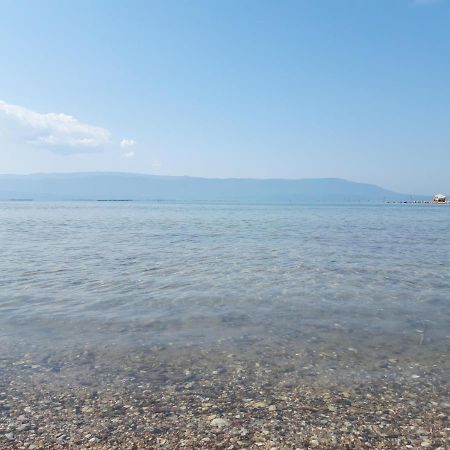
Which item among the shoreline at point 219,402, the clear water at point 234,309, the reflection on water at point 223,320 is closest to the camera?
the shoreline at point 219,402

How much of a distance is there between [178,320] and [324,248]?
20.2 m

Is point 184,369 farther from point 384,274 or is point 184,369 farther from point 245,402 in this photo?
point 384,274

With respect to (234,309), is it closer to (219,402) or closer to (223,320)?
(223,320)

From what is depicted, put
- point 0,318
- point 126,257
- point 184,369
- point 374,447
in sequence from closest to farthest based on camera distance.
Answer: point 374,447, point 184,369, point 0,318, point 126,257

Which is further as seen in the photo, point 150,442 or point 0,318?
point 0,318

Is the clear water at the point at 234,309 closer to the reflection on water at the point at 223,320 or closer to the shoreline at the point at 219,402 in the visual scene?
the reflection on water at the point at 223,320

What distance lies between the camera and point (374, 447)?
5652 mm

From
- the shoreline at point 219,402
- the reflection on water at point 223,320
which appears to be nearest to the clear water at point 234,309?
the reflection on water at point 223,320

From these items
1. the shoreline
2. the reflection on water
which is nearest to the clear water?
the reflection on water

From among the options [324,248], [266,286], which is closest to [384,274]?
[266,286]

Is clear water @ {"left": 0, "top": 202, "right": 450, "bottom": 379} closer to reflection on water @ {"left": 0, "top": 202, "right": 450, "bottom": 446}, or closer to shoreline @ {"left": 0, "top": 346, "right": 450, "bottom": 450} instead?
reflection on water @ {"left": 0, "top": 202, "right": 450, "bottom": 446}

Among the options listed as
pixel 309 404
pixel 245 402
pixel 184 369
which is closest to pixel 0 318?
pixel 184 369

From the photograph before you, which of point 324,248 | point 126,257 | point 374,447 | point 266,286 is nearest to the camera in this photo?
point 374,447

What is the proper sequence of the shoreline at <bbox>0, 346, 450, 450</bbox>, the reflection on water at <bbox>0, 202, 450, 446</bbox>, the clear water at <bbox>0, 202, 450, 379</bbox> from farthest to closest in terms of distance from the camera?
1. the clear water at <bbox>0, 202, 450, 379</bbox>
2. the reflection on water at <bbox>0, 202, 450, 446</bbox>
3. the shoreline at <bbox>0, 346, 450, 450</bbox>
